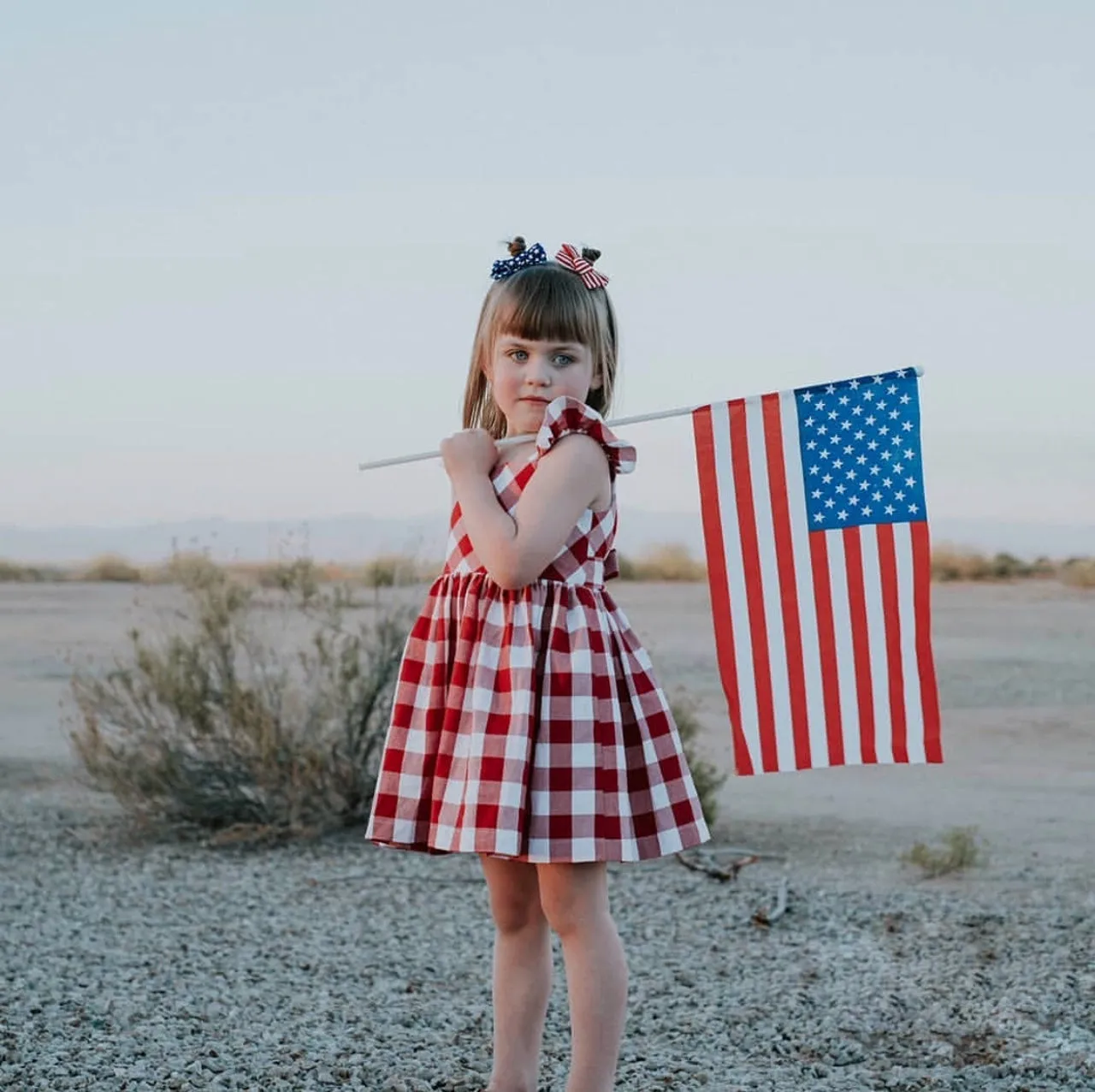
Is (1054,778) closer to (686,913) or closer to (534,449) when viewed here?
(686,913)

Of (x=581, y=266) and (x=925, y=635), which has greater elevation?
(x=581, y=266)

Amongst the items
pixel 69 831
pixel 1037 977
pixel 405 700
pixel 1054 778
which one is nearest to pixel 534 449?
pixel 405 700

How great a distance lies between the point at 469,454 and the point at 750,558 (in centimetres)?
74

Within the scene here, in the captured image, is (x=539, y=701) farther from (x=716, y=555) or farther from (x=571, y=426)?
(x=716, y=555)

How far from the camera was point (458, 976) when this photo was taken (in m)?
4.50

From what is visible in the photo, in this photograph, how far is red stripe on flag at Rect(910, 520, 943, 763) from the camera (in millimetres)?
3408

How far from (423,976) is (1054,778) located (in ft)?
14.6

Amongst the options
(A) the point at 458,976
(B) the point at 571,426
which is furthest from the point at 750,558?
(A) the point at 458,976

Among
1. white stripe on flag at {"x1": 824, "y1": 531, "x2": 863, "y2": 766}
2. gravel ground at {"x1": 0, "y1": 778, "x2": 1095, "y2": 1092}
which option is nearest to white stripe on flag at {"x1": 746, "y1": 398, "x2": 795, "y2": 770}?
white stripe on flag at {"x1": 824, "y1": 531, "x2": 863, "y2": 766}

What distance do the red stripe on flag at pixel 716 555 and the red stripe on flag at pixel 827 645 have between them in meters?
0.19

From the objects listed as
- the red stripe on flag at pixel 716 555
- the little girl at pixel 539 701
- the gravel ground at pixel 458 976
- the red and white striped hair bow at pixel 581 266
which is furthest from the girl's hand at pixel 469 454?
the gravel ground at pixel 458 976

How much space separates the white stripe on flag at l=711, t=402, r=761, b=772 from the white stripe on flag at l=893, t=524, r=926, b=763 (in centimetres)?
33

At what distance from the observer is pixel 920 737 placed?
341 cm

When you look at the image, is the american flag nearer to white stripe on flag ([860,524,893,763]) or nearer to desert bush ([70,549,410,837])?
white stripe on flag ([860,524,893,763])
